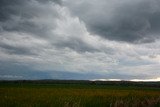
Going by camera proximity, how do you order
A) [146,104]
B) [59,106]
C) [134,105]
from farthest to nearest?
[146,104], [134,105], [59,106]

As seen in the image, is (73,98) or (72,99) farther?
(73,98)

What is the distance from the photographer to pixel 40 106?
14.9 m

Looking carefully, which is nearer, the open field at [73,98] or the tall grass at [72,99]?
the tall grass at [72,99]

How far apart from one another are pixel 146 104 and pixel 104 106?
2.75 meters

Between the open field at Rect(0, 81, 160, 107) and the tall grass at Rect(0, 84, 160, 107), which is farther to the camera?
the open field at Rect(0, 81, 160, 107)

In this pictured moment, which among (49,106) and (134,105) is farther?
(134,105)

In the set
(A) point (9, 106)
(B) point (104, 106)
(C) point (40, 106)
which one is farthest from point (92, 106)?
Answer: (A) point (9, 106)

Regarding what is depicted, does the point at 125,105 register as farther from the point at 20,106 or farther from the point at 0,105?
the point at 0,105

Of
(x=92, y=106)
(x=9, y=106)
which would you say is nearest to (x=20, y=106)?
(x=9, y=106)

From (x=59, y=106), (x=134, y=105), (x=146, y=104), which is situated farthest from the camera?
(x=146, y=104)

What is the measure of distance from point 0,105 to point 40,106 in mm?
2339

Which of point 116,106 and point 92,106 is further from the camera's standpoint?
point 92,106

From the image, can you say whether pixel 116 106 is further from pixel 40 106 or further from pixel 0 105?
pixel 0 105

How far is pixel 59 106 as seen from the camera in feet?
47.5
